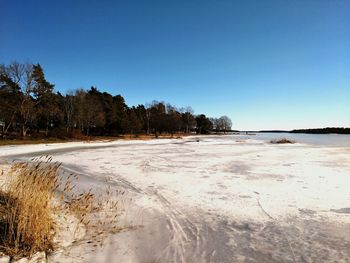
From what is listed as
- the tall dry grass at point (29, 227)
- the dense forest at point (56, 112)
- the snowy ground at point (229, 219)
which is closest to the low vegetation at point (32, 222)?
the tall dry grass at point (29, 227)

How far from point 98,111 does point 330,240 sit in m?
53.1

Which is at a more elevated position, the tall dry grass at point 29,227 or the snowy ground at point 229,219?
the tall dry grass at point 29,227

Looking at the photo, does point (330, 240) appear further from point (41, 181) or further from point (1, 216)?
point (1, 216)

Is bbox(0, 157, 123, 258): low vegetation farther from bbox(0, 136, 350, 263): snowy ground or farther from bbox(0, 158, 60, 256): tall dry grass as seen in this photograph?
bbox(0, 136, 350, 263): snowy ground

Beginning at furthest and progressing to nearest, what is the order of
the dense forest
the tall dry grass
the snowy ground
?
the dense forest, the snowy ground, the tall dry grass

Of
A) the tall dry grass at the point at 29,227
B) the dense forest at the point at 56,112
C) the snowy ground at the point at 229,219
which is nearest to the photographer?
the tall dry grass at the point at 29,227

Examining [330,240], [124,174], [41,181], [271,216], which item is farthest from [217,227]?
[124,174]

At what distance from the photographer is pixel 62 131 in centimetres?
4378

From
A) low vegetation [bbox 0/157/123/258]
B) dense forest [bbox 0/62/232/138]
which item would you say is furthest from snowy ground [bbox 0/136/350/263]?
dense forest [bbox 0/62/232/138]

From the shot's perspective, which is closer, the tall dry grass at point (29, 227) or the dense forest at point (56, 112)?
the tall dry grass at point (29, 227)

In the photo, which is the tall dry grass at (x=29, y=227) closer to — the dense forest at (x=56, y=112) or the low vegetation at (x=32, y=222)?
the low vegetation at (x=32, y=222)

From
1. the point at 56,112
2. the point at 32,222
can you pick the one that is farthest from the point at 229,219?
the point at 56,112

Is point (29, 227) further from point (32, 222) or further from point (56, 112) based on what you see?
point (56, 112)

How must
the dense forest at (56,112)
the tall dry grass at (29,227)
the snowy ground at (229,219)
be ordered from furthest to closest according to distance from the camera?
the dense forest at (56,112) → the snowy ground at (229,219) → the tall dry grass at (29,227)
